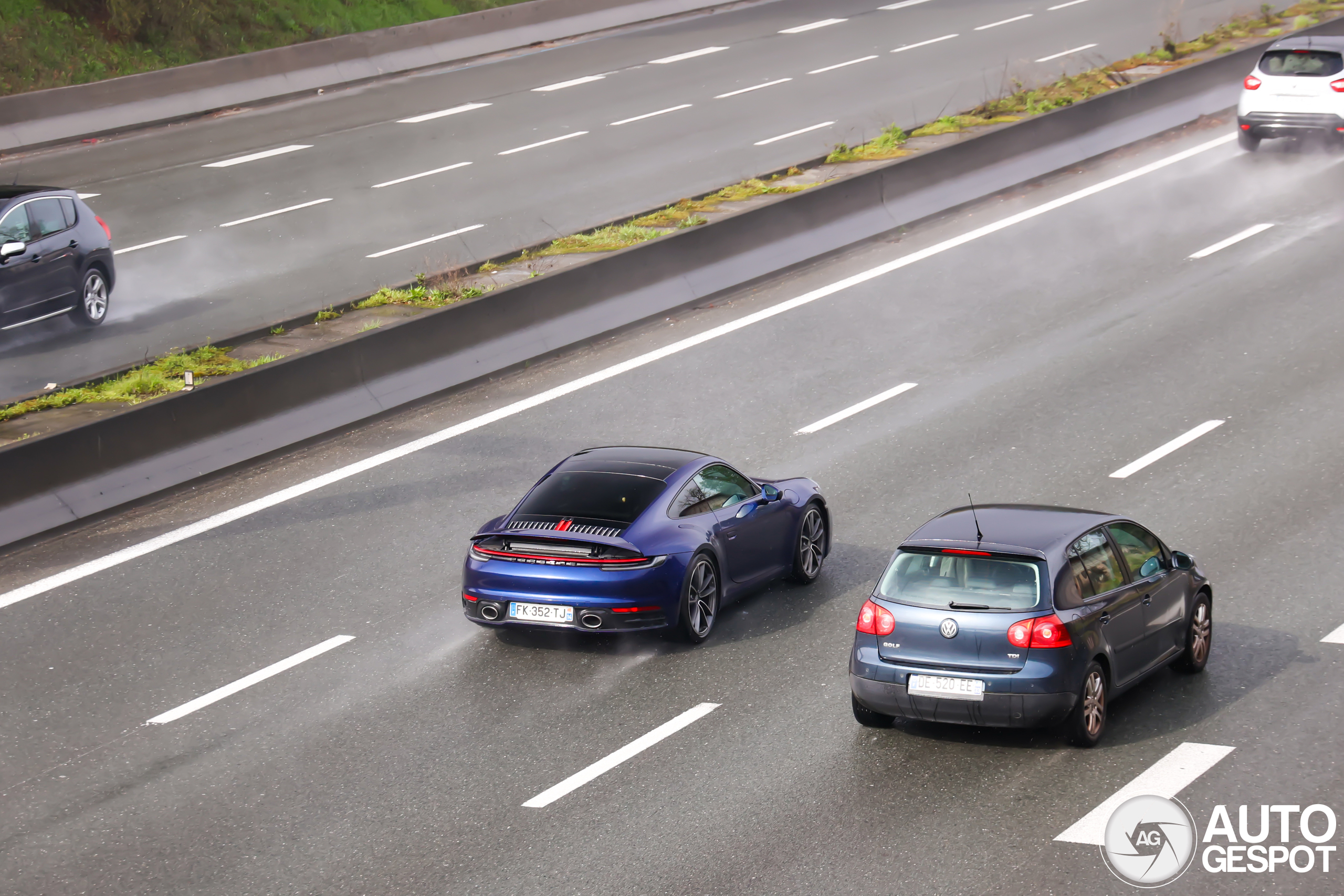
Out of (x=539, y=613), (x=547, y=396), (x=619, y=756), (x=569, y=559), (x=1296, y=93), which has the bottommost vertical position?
(x=619, y=756)

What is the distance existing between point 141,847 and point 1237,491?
9582 mm

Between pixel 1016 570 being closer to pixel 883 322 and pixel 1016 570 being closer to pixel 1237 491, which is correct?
pixel 1237 491

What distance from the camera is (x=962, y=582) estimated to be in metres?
9.06

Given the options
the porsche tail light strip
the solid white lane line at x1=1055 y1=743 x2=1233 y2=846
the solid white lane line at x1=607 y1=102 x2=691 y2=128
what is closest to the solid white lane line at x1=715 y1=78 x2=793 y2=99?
the solid white lane line at x1=607 y1=102 x2=691 y2=128

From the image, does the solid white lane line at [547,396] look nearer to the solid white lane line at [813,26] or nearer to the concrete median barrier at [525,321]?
the concrete median barrier at [525,321]

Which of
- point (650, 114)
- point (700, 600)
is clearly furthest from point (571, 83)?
point (700, 600)

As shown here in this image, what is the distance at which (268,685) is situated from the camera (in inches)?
406

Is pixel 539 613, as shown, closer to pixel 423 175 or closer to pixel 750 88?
pixel 423 175

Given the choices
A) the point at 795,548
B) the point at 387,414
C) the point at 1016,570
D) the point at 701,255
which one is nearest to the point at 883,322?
the point at 701,255

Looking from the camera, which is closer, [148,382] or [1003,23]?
[148,382]

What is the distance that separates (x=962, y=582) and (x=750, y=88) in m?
24.0

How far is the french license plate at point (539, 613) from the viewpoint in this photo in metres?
10.6

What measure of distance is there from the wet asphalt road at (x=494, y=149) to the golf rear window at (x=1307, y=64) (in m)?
5.32

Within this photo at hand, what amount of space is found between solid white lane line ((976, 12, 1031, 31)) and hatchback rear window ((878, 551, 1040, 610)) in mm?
29888
